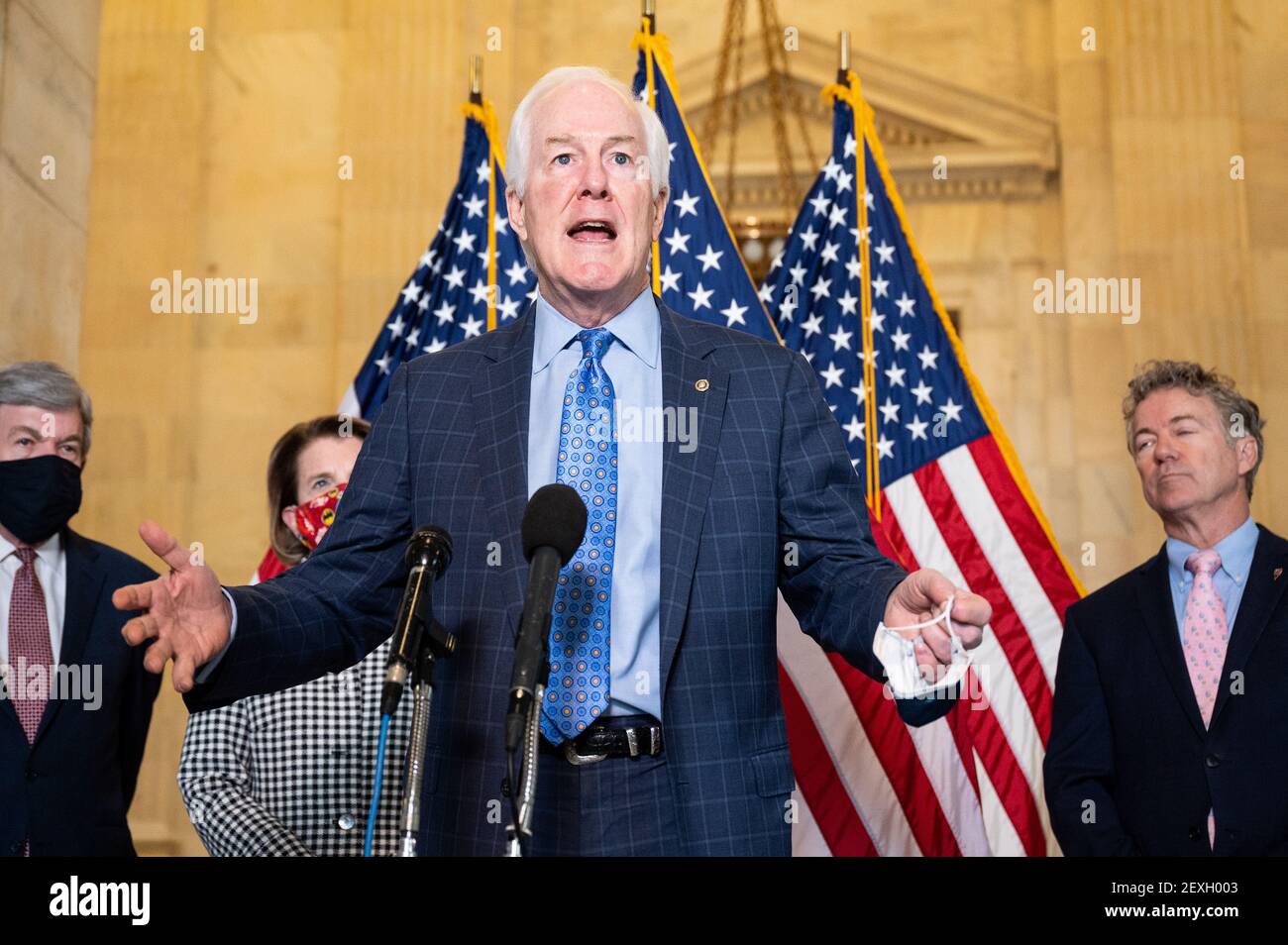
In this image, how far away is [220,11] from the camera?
903 cm

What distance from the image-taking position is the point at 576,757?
2.26 metres

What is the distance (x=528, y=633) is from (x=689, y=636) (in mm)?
652

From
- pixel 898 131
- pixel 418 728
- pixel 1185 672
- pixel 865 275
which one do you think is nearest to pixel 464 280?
pixel 865 275

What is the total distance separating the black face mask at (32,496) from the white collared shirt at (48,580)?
0.06 meters

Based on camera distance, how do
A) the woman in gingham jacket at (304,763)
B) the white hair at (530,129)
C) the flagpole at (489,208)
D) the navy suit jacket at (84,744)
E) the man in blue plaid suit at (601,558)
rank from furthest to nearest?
the flagpole at (489,208) → the navy suit jacket at (84,744) → the woman in gingham jacket at (304,763) → the white hair at (530,129) → the man in blue plaid suit at (601,558)

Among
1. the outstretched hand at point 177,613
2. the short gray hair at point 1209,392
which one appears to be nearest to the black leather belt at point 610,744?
the outstretched hand at point 177,613

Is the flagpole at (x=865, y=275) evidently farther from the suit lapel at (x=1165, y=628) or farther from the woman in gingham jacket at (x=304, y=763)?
the woman in gingham jacket at (x=304, y=763)

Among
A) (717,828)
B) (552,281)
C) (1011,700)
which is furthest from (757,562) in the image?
(1011,700)

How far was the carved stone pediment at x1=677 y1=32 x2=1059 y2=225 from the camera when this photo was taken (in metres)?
8.62

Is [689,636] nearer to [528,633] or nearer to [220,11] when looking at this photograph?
[528,633]

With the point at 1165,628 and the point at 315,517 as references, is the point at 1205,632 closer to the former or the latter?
the point at 1165,628

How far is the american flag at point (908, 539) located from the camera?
469cm


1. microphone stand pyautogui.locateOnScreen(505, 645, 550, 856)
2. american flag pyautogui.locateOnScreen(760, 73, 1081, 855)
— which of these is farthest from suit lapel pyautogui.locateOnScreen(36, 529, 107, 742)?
microphone stand pyautogui.locateOnScreen(505, 645, 550, 856)

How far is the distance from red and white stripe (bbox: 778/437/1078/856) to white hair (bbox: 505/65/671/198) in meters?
2.31
